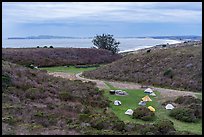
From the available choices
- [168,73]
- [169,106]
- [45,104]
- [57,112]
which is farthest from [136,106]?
[168,73]

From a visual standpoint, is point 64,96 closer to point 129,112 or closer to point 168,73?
point 129,112

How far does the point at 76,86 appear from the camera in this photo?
30.4 meters

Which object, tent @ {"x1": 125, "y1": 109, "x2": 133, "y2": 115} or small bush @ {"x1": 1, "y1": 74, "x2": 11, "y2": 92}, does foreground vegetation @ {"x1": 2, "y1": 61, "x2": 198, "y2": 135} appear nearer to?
small bush @ {"x1": 1, "y1": 74, "x2": 11, "y2": 92}

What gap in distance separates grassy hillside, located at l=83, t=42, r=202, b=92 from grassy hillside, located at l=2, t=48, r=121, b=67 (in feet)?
53.1

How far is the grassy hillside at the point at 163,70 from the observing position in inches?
1376

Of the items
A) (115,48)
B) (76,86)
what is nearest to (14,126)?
(76,86)

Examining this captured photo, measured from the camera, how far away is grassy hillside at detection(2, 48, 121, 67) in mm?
58844

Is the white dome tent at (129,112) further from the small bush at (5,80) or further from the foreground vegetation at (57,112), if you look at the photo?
the small bush at (5,80)

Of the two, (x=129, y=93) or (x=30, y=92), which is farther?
(x=129, y=93)

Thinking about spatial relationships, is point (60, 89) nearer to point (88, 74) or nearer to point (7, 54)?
point (88, 74)

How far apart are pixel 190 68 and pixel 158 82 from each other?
4558 millimetres

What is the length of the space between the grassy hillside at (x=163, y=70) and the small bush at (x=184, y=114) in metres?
10.1

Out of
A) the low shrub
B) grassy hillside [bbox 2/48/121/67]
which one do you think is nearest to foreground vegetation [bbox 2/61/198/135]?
the low shrub

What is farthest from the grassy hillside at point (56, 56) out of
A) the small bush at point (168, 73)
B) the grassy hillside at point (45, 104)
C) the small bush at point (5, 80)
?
the small bush at point (5, 80)
